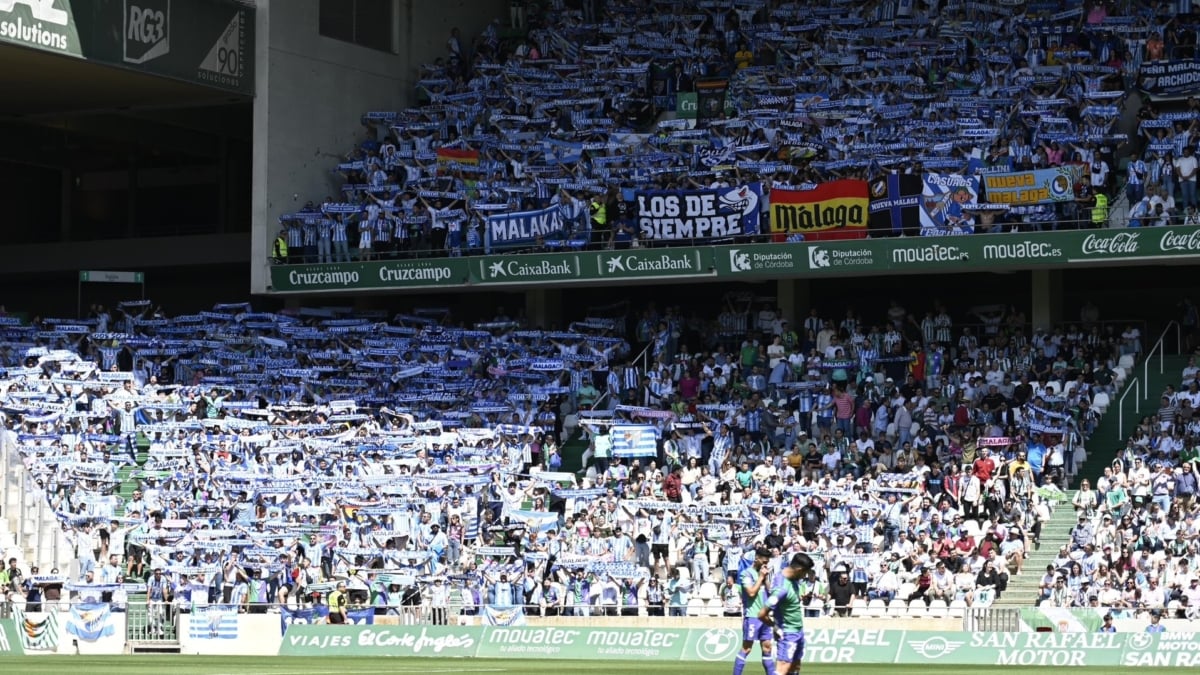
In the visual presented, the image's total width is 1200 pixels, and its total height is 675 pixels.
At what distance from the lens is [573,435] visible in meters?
38.2

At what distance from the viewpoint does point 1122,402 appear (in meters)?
35.2

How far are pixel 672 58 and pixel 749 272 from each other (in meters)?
7.14

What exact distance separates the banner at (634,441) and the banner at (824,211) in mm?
4861

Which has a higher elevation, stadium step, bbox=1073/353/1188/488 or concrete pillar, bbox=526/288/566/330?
concrete pillar, bbox=526/288/566/330

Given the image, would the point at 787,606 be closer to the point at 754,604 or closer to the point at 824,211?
the point at 754,604

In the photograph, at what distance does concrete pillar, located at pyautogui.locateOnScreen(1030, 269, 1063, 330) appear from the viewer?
126 ft

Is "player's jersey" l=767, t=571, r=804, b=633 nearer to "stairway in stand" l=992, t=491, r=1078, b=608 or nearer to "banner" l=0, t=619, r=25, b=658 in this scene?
"stairway in stand" l=992, t=491, r=1078, b=608

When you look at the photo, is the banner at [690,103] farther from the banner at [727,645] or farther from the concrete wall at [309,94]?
the banner at [727,645]

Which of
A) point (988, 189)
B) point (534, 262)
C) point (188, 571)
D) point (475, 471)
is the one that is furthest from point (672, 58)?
point (188, 571)

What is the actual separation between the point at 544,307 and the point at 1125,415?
1287cm

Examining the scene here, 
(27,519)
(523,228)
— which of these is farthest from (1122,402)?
(27,519)

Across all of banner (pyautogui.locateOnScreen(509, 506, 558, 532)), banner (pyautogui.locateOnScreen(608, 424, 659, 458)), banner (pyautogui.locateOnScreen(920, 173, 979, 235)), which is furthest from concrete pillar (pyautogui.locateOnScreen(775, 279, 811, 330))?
banner (pyautogui.locateOnScreen(509, 506, 558, 532))

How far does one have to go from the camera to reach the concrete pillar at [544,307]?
42844mm

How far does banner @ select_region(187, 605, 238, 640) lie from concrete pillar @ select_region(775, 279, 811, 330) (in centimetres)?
1435
